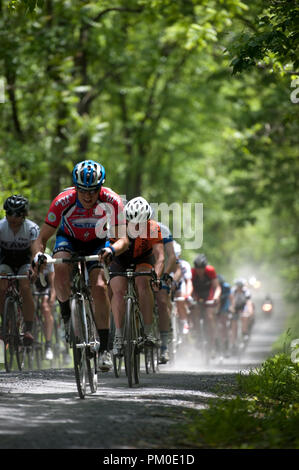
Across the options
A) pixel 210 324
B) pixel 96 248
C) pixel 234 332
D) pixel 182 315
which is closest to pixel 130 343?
pixel 96 248

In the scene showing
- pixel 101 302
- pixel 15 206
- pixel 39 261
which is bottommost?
pixel 101 302

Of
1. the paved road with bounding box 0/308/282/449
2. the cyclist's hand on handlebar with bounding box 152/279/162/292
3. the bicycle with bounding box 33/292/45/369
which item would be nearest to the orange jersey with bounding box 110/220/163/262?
the cyclist's hand on handlebar with bounding box 152/279/162/292

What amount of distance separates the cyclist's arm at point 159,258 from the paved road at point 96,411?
1235 millimetres

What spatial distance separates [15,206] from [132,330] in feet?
9.97

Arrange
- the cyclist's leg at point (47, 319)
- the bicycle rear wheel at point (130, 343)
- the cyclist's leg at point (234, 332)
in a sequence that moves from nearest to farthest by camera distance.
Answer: the bicycle rear wheel at point (130, 343) < the cyclist's leg at point (47, 319) < the cyclist's leg at point (234, 332)

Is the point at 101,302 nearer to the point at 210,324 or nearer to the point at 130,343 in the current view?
the point at 130,343

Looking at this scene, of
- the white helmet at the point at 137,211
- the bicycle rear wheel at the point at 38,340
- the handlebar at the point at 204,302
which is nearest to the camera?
the white helmet at the point at 137,211

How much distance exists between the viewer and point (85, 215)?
8.69 meters

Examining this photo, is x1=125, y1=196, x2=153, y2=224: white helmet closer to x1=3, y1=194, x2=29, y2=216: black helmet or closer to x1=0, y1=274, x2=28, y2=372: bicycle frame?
x1=3, y1=194, x2=29, y2=216: black helmet

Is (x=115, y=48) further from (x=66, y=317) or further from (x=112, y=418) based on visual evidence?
(x=112, y=418)

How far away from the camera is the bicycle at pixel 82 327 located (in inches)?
314

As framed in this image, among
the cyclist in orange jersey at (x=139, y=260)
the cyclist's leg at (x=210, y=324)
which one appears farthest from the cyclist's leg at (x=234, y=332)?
the cyclist in orange jersey at (x=139, y=260)

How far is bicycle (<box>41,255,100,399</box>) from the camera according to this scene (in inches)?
314

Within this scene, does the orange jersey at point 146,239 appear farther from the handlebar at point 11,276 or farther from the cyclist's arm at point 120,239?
the handlebar at point 11,276
